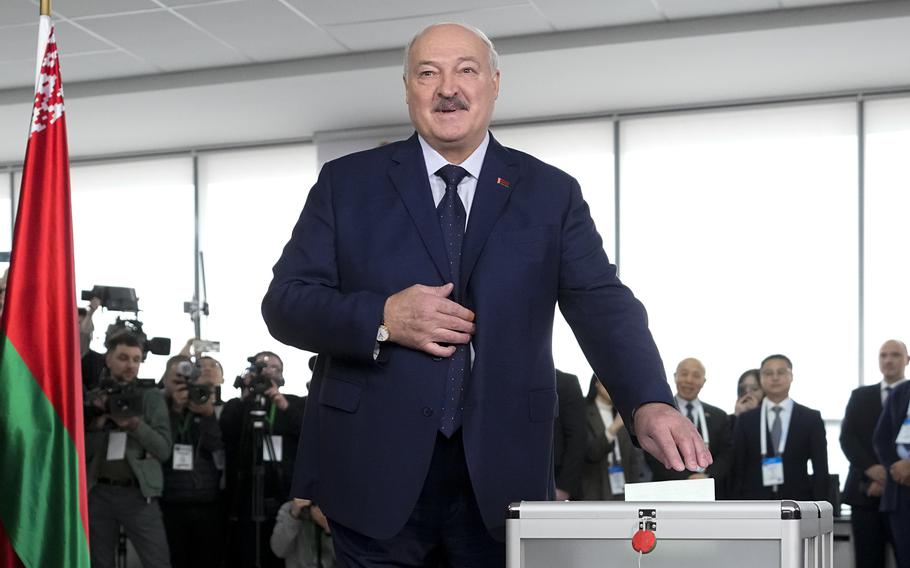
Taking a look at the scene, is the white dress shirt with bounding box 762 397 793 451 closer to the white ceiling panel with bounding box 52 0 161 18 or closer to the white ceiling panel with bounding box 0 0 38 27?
the white ceiling panel with bounding box 52 0 161 18

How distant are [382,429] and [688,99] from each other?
23.7 feet

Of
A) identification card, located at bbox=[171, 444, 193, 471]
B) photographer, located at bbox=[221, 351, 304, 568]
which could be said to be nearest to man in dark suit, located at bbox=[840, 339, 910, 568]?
photographer, located at bbox=[221, 351, 304, 568]

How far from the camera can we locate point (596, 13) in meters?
7.10

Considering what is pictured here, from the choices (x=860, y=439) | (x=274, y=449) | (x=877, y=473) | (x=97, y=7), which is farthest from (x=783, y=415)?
(x=97, y=7)

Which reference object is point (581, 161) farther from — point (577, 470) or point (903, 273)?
point (577, 470)

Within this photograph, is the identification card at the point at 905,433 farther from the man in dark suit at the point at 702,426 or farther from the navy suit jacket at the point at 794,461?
the man in dark suit at the point at 702,426

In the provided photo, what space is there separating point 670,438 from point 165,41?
21.5 feet

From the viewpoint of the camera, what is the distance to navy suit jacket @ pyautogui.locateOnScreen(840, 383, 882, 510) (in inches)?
257

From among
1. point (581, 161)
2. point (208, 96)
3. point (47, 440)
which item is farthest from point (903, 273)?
point (47, 440)

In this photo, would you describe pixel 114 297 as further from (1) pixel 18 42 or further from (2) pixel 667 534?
(2) pixel 667 534

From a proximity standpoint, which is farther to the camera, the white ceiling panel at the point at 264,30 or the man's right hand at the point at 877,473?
the white ceiling panel at the point at 264,30

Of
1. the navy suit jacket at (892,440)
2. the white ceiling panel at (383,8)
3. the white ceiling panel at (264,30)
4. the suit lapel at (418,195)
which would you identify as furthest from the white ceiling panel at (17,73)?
the suit lapel at (418,195)

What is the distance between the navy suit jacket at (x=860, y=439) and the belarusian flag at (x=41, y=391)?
5.01 m

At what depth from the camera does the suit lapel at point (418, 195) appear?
5.62 ft
